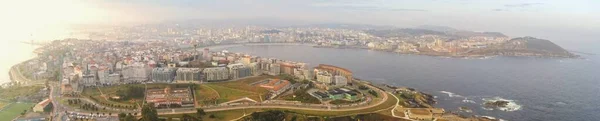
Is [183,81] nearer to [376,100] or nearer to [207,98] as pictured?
[207,98]

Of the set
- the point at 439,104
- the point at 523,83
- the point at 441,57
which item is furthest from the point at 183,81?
the point at 441,57

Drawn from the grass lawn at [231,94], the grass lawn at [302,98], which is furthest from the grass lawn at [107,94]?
the grass lawn at [302,98]

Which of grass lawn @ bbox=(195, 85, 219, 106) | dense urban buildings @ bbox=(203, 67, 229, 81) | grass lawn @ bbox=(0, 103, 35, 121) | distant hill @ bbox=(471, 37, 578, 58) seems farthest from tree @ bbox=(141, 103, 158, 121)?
distant hill @ bbox=(471, 37, 578, 58)

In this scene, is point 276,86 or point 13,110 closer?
point 13,110

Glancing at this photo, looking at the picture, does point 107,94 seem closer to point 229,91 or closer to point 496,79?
point 229,91

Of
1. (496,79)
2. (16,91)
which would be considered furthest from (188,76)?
(496,79)

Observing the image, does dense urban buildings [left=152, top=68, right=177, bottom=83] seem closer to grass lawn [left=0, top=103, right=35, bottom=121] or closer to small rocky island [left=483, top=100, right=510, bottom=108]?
grass lawn [left=0, top=103, right=35, bottom=121]

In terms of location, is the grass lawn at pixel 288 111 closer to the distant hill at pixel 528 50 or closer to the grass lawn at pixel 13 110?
the grass lawn at pixel 13 110
